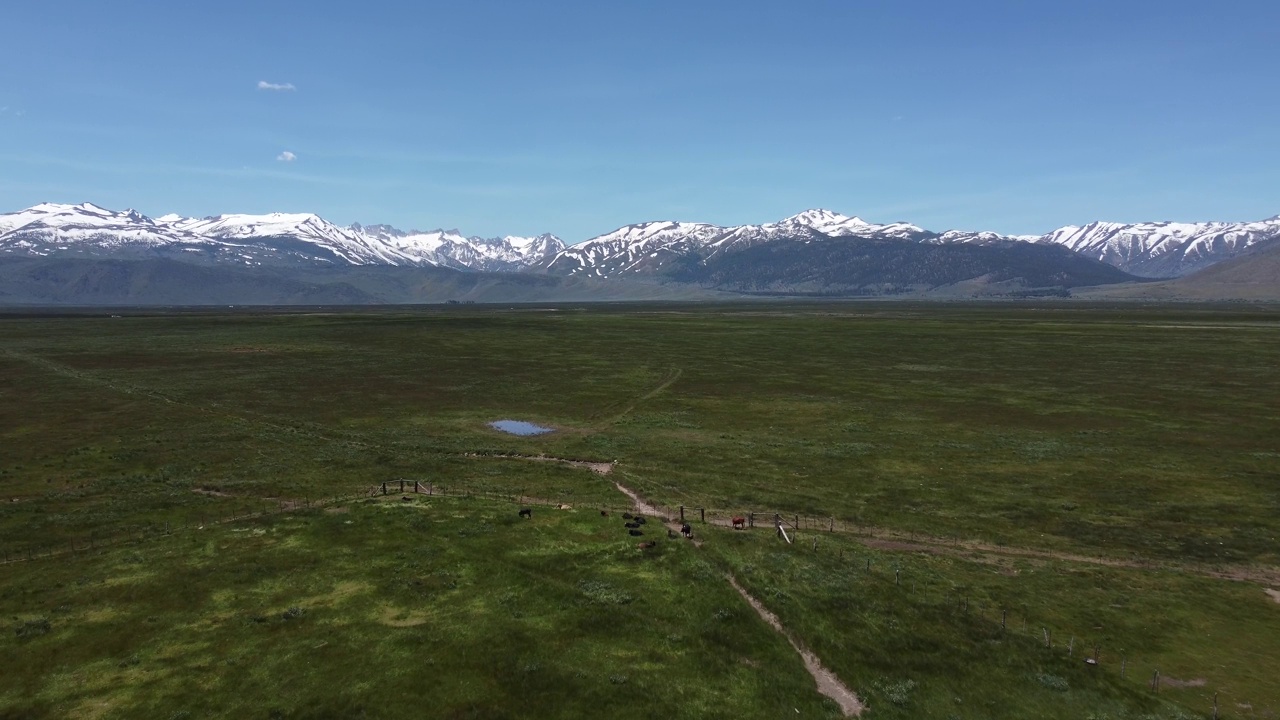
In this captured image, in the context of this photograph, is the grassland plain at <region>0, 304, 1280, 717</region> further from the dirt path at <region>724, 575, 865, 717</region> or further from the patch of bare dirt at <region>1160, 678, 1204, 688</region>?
the dirt path at <region>724, 575, 865, 717</region>

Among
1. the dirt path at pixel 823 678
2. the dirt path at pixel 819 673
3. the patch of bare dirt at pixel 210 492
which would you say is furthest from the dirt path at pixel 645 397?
the dirt path at pixel 823 678

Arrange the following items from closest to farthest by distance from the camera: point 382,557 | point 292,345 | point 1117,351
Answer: point 382,557 → point 1117,351 → point 292,345

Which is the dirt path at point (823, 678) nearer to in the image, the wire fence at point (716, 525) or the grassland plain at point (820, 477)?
the grassland plain at point (820, 477)

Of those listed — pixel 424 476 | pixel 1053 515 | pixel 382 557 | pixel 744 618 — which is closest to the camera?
pixel 744 618

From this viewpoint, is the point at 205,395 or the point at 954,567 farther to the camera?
the point at 205,395

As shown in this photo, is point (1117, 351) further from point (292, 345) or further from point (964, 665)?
point (292, 345)

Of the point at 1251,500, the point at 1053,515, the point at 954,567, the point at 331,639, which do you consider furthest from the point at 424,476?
the point at 1251,500

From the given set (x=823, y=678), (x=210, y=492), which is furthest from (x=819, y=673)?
(x=210, y=492)

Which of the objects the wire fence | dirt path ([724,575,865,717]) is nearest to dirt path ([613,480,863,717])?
dirt path ([724,575,865,717])
